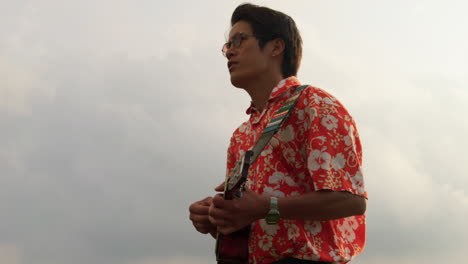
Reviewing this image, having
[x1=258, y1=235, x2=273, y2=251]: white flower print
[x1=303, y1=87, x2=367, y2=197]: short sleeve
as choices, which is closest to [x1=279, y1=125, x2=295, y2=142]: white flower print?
[x1=303, y1=87, x2=367, y2=197]: short sleeve

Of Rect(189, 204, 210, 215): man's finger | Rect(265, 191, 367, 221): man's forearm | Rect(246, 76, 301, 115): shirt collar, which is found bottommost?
Rect(265, 191, 367, 221): man's forearm

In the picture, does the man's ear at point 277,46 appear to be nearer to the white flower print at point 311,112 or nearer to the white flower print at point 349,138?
the white flower print at point 311,112

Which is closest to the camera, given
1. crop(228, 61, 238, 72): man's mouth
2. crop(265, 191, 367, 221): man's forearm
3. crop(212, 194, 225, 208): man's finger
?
crop(265, 191, 367, 221): man's forearm

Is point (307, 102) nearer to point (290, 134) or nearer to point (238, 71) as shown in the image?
point (290, 134)

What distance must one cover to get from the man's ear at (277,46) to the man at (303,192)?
462 millimetres

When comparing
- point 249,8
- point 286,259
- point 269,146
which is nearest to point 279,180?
point 269,146

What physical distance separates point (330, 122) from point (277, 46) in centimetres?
140

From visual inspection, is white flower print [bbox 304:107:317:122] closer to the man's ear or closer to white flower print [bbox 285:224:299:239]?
white flower print [bbox 285:224:299:239]

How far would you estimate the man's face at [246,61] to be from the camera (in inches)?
199

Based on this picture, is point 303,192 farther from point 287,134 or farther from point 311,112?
point 311,112

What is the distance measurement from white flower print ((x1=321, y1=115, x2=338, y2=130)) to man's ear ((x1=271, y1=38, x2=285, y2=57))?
1275 mm

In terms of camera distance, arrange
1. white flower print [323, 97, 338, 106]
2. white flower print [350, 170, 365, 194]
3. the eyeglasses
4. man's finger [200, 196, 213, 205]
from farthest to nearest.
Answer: the eyeglasses, man's finger [200, 196, 213, 205], white flower print [323, 97, 338, 106], white flower print [350, 170, 365, 194]

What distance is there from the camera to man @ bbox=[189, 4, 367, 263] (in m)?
3.97

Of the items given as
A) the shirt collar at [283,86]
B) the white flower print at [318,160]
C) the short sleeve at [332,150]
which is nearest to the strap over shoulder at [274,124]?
the short sleeve at [332,150]
